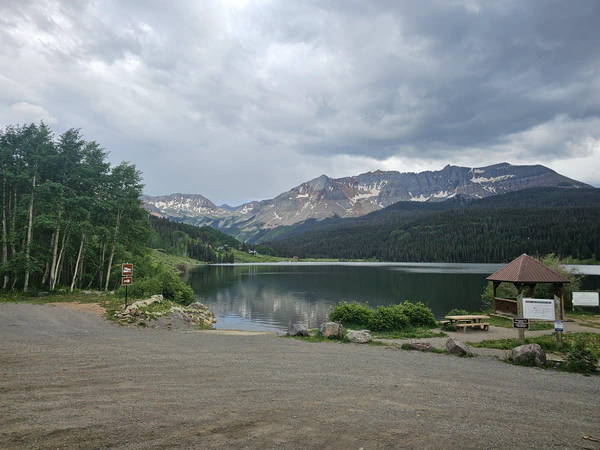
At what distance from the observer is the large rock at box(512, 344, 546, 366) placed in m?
12.3

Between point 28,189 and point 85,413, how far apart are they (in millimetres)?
34409

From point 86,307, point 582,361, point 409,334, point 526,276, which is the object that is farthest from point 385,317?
point 86,307

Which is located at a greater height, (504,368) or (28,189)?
(28,189)

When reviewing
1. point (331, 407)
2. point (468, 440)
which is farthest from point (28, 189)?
point (468, 440)

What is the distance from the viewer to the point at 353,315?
2286 cm

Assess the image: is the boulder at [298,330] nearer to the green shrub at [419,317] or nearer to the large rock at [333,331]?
the large rock at [333,331]

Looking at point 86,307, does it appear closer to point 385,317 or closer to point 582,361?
point 385,317

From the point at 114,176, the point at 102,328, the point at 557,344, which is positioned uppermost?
the point at 114,176

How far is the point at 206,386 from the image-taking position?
29.4ft

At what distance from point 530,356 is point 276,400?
1031 cm

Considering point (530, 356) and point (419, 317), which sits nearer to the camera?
point (530, 356)

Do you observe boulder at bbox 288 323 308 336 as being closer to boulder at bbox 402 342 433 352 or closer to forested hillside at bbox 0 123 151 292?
boulder at bbox 402 342 433 352

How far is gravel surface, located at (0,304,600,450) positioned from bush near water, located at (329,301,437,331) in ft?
24.2

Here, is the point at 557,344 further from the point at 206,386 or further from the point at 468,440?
the point at 206,386
